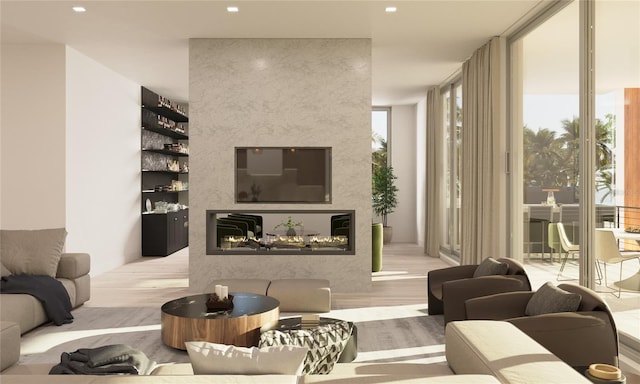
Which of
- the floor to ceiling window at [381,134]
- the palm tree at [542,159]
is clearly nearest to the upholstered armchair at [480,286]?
the palm tree at [542,159]

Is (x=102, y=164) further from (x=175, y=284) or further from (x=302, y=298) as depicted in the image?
(x=302, y=298)

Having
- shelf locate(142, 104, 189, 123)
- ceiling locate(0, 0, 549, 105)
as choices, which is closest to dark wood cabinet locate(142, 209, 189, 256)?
shelf locate(142, 104, 189, 123)

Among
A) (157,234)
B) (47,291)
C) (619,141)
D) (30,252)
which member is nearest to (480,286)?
(619,141)

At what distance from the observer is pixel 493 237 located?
21.8 feet

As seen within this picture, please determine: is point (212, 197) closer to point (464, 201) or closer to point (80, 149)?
point (80, 149)

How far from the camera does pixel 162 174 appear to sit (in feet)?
36.7

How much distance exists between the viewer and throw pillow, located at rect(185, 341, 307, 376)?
2.03 metres

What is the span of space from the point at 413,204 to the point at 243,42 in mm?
6764

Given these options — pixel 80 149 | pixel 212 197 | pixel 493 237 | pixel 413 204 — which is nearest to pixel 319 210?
pixel 212 197

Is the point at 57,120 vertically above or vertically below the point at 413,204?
above

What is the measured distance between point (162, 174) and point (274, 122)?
17.4ft

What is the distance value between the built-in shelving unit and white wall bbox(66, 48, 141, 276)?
27 cm

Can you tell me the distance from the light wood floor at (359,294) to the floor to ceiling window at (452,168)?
63cm

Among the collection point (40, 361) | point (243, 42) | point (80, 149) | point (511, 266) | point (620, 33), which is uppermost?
point (243, 42)
